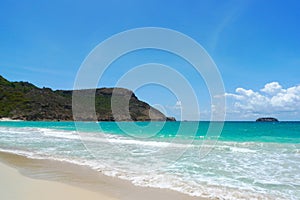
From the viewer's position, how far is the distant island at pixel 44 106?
96.0m

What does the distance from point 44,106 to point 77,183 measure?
4191 inches

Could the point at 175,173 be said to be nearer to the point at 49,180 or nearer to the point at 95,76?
the point at 49,180

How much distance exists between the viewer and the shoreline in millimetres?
6030

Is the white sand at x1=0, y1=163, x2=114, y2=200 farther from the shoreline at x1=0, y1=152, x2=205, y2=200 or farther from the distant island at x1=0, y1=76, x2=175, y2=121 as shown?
the distant island at x1=0, y1=76, x2=175, y2=121

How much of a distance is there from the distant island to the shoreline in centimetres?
7777

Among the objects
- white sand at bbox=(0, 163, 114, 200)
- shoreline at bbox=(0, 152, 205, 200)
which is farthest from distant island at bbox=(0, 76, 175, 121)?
white sand at bbox=(0, 163, 114, 200)

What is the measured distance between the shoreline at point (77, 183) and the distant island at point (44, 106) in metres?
77.8

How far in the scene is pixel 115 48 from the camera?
13.1m

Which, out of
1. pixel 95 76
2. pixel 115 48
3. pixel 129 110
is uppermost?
Answer: pixel 129 110

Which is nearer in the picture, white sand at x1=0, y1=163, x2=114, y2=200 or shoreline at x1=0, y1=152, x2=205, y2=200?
white sand at x1=0, y1=163, x2=114, y2=200

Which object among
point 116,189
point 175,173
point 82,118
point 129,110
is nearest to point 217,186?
point 175,173

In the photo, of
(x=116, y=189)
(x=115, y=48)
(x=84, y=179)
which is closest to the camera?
(x=116, y=189)

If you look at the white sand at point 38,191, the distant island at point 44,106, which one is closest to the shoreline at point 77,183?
the white sand at point 38,191

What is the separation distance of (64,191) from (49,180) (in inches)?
53.7
